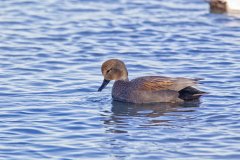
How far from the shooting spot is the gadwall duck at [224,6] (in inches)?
788

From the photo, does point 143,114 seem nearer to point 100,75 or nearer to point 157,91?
point 157,91

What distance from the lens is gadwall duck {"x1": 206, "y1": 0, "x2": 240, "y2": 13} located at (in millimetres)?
20016

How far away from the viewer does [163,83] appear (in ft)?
40.7

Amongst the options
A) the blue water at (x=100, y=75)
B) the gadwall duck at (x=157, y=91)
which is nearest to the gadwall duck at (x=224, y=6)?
the blue water at (x=100, y=75)

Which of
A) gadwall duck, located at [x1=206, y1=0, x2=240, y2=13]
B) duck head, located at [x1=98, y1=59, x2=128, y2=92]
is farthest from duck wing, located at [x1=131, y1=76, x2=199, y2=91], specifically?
gadwall duck, located at [x1=206, y1=0, x2=240, y2=13]

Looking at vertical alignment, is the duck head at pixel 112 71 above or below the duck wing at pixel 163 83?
above

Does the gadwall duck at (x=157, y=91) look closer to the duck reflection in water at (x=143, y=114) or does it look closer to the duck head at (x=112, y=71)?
the duck reflection in water at (x=143, y=114)

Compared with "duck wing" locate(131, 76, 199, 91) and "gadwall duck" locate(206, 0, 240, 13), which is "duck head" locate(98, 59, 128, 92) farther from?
"gadwall duck" locate(206, 0, 240, 13)

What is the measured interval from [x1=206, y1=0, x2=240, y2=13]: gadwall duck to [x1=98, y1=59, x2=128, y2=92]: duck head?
24.8 feet

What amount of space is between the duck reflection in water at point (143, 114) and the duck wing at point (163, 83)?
234 mm

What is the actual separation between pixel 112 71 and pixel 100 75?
4.51ft

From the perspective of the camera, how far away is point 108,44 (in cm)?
1675

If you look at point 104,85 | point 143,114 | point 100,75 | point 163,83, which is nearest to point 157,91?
point 163,83

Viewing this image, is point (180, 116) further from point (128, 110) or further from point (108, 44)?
point (108, 44)
